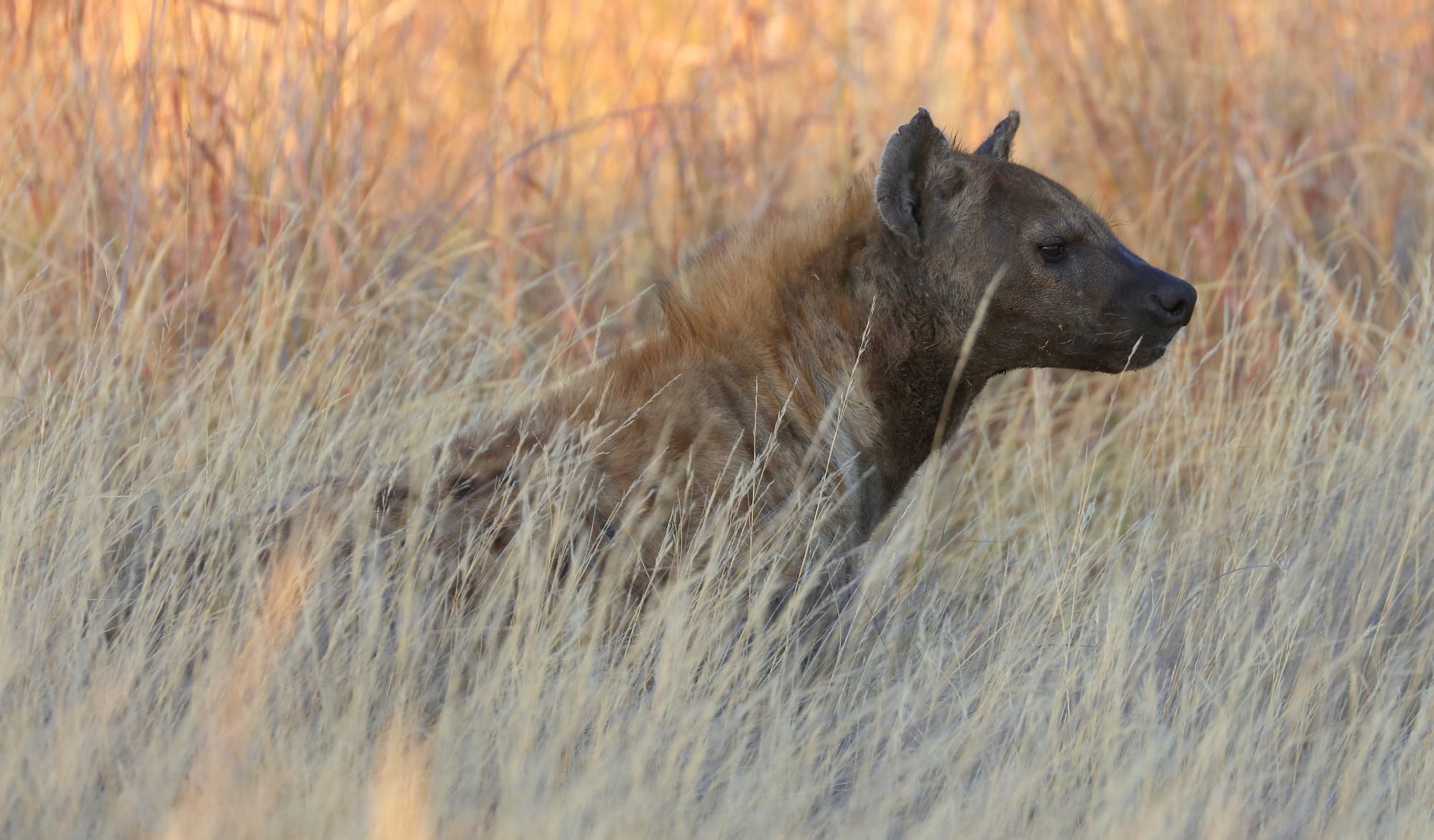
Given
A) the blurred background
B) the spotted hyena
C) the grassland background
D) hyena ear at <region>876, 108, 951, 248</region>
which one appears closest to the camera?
the grassland background

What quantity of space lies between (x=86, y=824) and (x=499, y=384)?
8.32 ft

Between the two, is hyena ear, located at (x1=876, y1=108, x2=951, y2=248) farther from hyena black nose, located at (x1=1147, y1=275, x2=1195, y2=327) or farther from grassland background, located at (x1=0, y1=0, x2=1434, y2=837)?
grassland background, located at (x1=0, y1=0, x2=1434, y2=837)

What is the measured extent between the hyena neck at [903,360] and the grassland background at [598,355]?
0.29 metres

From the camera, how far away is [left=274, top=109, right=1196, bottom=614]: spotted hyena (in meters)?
3.79

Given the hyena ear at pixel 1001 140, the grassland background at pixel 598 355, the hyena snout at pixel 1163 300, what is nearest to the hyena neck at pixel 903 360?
the grassland background at pixel 598 355

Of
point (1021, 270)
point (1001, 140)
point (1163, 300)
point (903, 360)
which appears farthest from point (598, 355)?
point (1163, 300)

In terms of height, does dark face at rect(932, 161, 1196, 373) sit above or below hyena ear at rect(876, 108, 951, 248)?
below

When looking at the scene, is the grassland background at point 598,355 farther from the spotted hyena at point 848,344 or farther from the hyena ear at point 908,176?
the hyena ear at point 908,176

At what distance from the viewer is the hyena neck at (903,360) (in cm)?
399

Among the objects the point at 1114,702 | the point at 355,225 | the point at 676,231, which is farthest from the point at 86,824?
the point at 676,231

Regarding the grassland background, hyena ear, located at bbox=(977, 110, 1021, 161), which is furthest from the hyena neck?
hyena ear, located at bbox=(977, 110, 1021, 161)

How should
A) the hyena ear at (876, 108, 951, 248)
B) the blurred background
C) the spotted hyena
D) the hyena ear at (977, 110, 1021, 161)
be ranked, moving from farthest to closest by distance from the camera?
1. the blurred background
2. the hyena ear at (977, 110, 1021, 161)
3. the hyena ear at (876, 108, 951, 248)
4. the spotted hyena

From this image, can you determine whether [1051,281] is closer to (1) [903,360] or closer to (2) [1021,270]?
(2) [1021,270]

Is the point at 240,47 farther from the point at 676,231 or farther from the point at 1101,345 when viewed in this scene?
the point at 1101,345
